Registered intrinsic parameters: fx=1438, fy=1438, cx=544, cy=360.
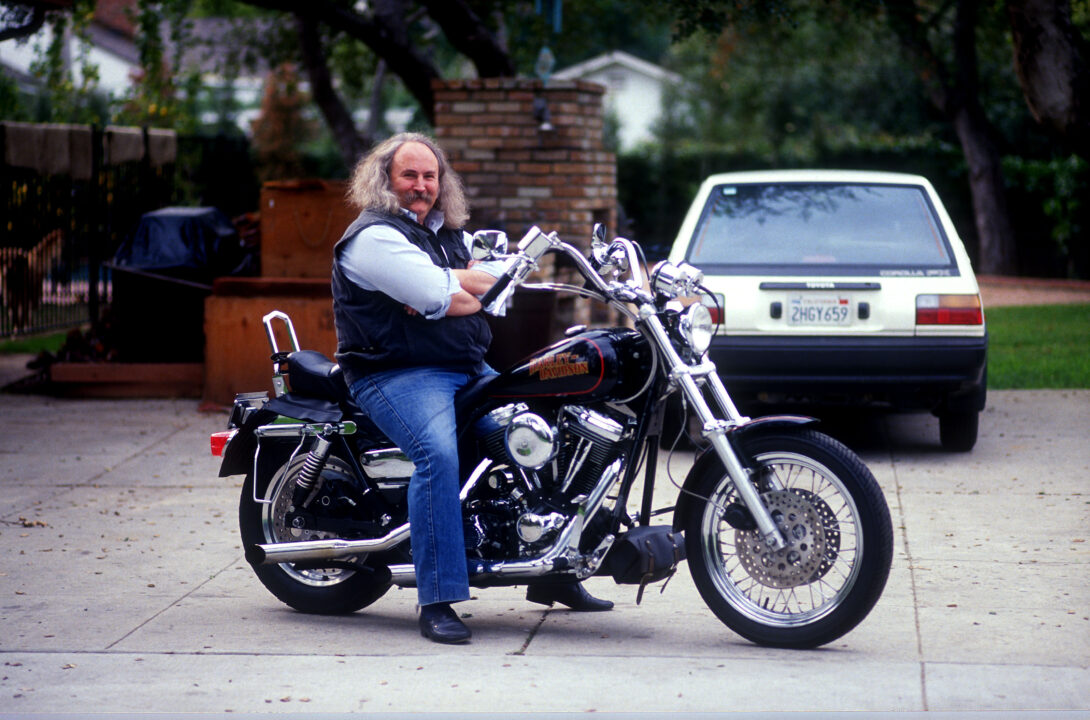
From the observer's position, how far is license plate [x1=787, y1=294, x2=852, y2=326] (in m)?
7.83

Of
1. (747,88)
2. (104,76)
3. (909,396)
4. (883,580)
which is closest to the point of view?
(883,580)

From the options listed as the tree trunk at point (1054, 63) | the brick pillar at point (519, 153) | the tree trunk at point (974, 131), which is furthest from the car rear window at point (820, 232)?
the tree trunk at point (974, 131)

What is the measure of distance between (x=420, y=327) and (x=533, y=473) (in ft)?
2.01

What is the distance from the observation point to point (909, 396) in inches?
311

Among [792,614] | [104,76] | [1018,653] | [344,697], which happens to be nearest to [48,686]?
[344,697]

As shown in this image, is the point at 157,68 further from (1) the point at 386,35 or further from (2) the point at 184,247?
(2) the point at 184,247

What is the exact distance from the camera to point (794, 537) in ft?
14.9

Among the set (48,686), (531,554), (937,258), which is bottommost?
(48,686)

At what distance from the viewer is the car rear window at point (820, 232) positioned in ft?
26.6

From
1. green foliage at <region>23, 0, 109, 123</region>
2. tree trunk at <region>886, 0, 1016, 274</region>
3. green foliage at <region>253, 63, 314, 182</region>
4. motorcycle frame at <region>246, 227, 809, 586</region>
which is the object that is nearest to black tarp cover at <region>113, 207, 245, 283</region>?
green foliage at <region>23, 0, 109, 123</region>

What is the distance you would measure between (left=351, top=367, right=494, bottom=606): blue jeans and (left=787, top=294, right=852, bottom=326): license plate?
3542 mm

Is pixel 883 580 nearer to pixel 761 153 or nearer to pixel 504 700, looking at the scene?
pixel 504 700

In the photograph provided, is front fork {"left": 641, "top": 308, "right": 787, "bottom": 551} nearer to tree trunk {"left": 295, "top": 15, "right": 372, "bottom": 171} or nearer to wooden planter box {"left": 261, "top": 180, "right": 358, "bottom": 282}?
wooden planter box {"left": 261, "top": 180, "right": 358, "bottom": 282}

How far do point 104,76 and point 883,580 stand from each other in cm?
6254
